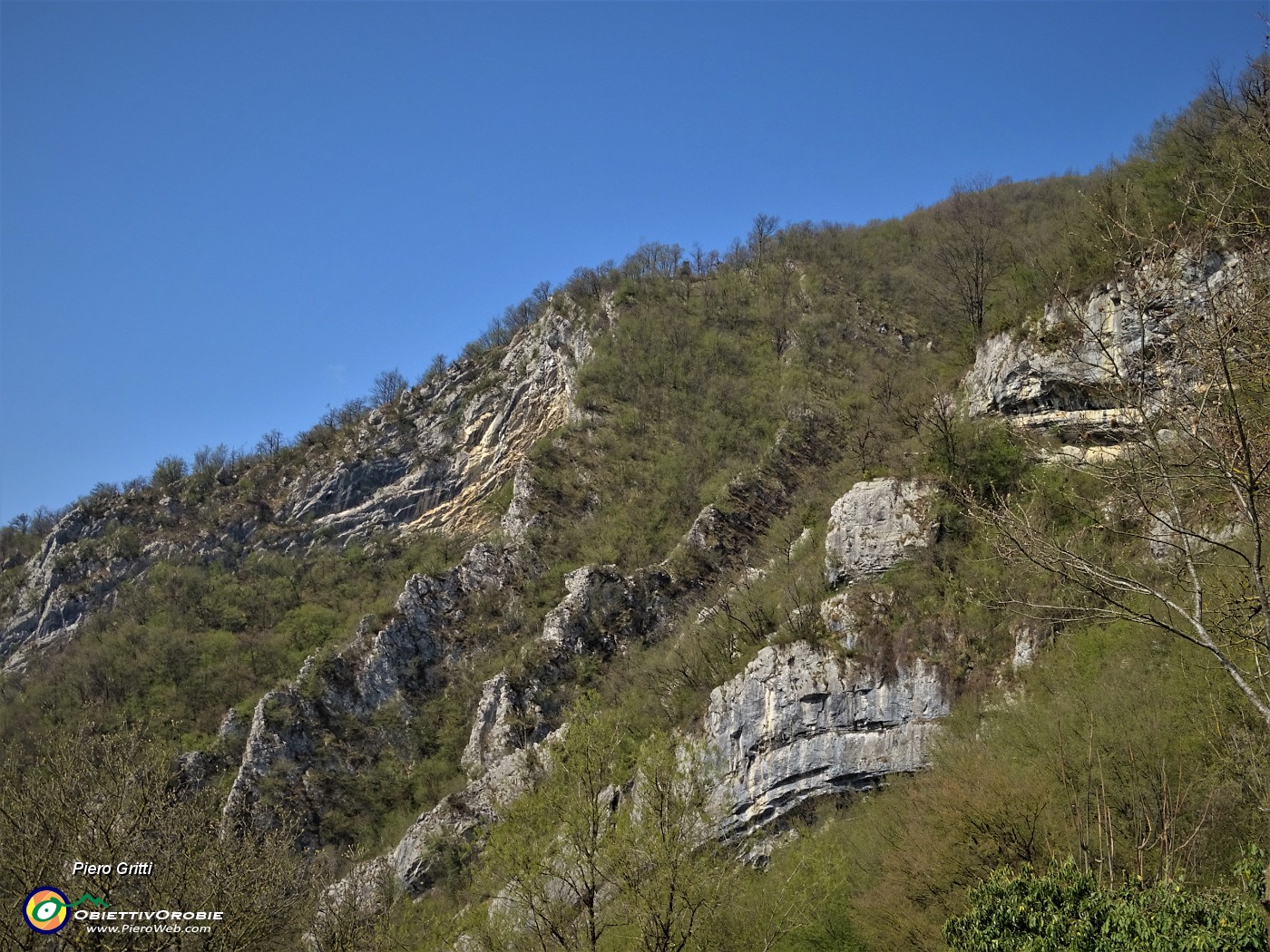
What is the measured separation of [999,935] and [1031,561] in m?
5.31

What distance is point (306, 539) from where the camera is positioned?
184ft

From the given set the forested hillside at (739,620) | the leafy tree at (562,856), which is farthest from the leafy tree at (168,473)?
the leafy tree at (562,856)

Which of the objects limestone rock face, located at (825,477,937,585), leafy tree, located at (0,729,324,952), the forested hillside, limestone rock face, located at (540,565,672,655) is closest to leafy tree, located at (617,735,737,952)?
the forested hillside

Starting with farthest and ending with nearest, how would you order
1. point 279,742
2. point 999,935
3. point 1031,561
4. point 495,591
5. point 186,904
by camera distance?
1. point 495,591
2. point 279,742
3. point 186,904
4. point 999,935
5. point 1031,561

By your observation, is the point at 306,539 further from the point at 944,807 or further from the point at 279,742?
the point at 944,807

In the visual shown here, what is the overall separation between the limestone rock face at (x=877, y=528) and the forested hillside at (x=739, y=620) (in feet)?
0.38

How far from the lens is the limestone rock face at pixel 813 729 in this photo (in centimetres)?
2411

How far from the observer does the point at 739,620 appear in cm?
2953

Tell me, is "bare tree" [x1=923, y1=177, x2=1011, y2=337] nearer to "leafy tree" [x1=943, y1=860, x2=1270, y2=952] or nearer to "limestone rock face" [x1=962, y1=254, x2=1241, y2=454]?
"limestone rock face" [x1=962, y1=254, x2=1241, y2=454]

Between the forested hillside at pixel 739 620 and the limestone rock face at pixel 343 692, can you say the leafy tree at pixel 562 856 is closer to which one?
the forested hillside at pixel 739 620

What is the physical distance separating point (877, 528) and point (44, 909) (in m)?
23.4

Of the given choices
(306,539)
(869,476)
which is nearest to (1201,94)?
(869,476)

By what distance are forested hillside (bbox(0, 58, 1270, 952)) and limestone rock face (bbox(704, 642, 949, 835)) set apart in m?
0.10

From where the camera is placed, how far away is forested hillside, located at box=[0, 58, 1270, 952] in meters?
10.6
